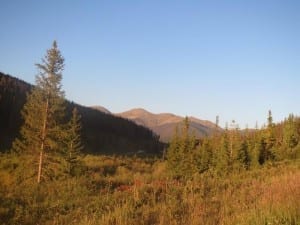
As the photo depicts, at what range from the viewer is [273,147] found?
5544 centimetres

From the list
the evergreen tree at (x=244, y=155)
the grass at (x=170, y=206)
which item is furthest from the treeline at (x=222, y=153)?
the grass at (x=170, y=206)

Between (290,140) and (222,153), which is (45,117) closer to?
(222,153)

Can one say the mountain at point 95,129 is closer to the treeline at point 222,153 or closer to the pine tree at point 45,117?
the treeline at point 222,153

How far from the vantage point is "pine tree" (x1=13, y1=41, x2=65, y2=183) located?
75.6 feet

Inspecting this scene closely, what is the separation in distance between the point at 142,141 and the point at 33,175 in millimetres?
115619

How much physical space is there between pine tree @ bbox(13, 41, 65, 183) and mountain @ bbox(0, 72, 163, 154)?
2285 inches

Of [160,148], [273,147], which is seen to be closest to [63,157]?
[273,147]

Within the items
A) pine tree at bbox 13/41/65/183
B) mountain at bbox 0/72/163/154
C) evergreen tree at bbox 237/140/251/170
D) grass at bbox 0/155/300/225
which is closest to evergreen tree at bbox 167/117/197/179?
evergreen tree at bbox 237/140/251/170

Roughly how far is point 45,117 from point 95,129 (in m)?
107

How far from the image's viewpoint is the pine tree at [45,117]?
23.0 meters

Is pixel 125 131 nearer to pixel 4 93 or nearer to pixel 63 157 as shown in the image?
pixel 4 93

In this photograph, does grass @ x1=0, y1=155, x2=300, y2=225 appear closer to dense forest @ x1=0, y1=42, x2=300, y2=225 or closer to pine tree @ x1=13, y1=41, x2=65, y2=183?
dense forest @ x1=0, y1=42, x2=300, y2=225

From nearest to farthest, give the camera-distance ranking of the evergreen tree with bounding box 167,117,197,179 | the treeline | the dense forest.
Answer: the dense forest, the treeline, the evergreen tree with bounding box 167,117,197,179

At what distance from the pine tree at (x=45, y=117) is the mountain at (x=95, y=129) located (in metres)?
58.0
